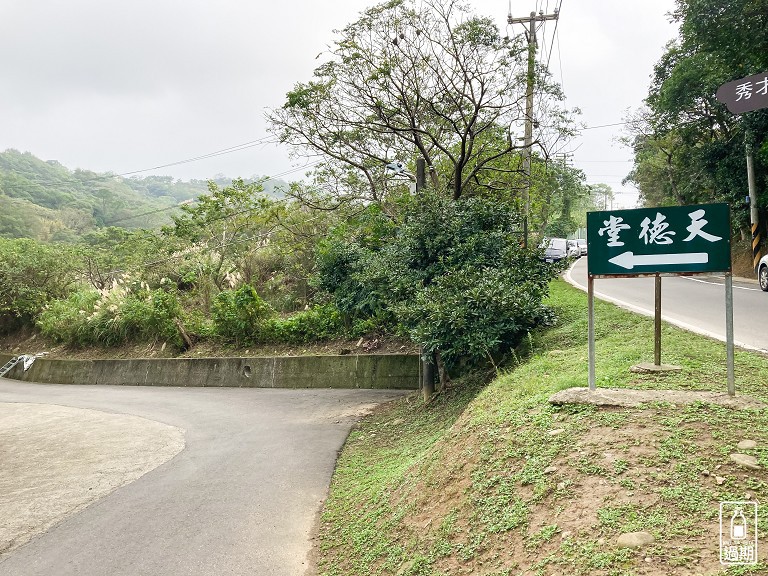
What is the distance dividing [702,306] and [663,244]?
827cm

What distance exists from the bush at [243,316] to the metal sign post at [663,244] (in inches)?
548

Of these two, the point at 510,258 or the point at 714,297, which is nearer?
the point at 510,258

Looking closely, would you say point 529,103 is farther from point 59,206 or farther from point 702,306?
point 59,206

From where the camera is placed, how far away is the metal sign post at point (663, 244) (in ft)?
14.0

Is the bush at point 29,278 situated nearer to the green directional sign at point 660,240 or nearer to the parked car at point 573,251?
the parked car at point 573,251

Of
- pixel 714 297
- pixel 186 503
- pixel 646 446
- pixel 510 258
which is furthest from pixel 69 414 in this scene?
pixel 714 297

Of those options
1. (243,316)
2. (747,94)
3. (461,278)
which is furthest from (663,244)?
(243,316)

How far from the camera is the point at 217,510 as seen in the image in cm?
631

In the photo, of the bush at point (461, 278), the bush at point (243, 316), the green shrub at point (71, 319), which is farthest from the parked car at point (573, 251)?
the green shrub at point (71, 319)

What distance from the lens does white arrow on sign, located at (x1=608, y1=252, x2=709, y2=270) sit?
4316mm

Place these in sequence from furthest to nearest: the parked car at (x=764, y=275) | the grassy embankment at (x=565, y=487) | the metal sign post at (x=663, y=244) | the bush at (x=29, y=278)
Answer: the bush at (x=29, y=278) < the parked car at (x=764, y=275) < the metal sign post at (x=663, y=244) < the grassy embankment at (x=565, y=487)

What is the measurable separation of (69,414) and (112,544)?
8.97 metres

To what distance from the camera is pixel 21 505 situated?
6.92 metres

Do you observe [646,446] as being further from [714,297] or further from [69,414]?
[69,414]
